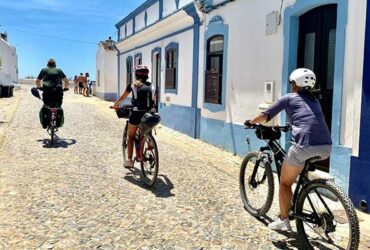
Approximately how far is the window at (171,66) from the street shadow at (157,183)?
22.0 feet

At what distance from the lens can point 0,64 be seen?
97.8ft

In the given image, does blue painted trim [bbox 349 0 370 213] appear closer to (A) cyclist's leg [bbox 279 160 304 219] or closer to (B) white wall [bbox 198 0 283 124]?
(A) cyclist's leg [bbox 279 160 304 219]

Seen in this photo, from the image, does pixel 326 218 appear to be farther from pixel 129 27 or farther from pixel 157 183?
pixel 129 27

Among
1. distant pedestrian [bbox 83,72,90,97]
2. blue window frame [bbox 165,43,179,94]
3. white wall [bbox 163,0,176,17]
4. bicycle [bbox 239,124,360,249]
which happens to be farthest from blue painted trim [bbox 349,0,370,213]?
distant pedestrian [bbox 83,72,90,97]

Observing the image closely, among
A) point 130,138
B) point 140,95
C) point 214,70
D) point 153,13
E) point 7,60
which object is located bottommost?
point 130,138

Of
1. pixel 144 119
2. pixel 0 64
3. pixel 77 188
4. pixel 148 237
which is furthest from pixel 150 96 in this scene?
pixel 0 64

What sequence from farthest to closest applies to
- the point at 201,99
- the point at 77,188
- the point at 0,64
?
the point at 0,64
the point at 201,99
the point at 77,188

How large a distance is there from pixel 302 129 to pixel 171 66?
10206 millimetres

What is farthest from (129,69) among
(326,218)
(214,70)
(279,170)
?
(326,218)

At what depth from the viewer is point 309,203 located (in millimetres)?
3855

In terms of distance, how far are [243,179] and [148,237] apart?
1.56m

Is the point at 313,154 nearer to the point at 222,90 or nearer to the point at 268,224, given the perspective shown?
the point at 268,224

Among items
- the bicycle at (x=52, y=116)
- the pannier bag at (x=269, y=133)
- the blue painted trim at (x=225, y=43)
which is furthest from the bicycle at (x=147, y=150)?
the blue painted trim at (x=225, y=43)

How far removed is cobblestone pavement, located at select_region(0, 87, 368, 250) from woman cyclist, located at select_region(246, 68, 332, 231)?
0.69 m
